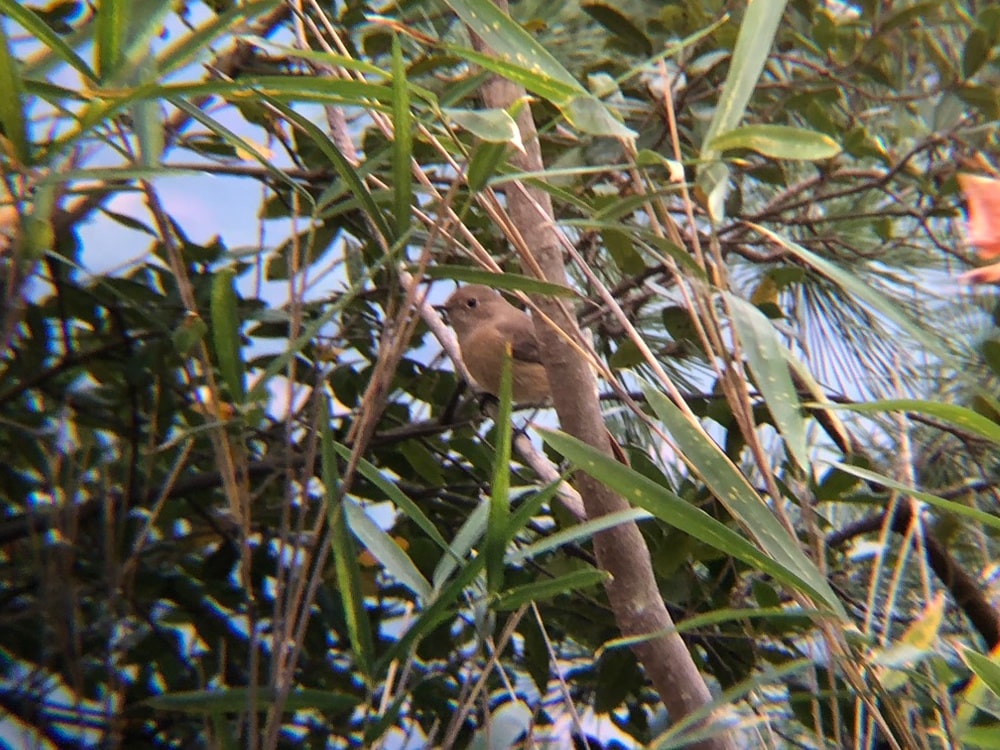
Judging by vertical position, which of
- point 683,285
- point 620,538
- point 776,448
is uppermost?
point 776,448

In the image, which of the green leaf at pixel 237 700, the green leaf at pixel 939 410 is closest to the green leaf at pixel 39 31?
the green leaf at pixel 237 700

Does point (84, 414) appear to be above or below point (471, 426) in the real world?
above

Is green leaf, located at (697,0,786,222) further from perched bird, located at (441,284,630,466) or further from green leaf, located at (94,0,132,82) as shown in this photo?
perched bird, located at (441,284,630,466)

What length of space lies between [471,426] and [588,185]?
41cm

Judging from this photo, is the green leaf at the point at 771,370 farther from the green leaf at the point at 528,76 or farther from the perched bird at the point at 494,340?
the perched bird at the point at 494,340

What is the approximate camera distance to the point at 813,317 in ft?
6.94

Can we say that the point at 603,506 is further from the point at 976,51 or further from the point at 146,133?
the point at 976,51

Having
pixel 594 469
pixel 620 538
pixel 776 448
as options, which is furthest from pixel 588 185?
pixel 594 469

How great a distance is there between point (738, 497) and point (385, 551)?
0.32 m

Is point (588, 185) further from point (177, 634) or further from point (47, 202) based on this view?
point (177, 634)

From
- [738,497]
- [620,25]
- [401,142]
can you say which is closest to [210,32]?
[401,142]

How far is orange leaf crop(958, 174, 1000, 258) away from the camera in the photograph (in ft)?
1.82

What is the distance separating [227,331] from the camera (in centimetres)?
98

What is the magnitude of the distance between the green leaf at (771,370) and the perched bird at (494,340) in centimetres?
146
